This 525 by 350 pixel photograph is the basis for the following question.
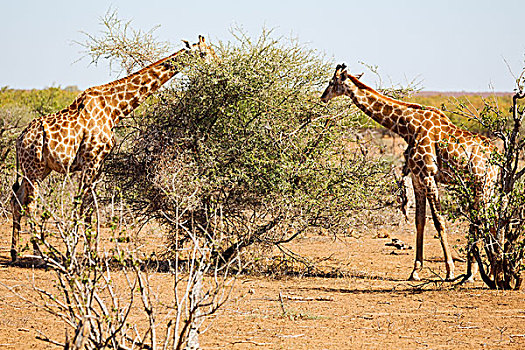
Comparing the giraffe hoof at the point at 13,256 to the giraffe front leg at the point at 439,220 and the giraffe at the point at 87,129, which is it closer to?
the giraffe at the point at 87,129

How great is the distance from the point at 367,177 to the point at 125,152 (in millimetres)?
3350

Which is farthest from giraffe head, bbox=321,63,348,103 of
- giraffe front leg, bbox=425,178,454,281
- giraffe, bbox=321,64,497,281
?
giraffe front leg, bbox=425,178,454,281

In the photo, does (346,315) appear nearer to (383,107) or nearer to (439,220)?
(439,220)

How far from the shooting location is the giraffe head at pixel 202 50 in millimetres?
9019

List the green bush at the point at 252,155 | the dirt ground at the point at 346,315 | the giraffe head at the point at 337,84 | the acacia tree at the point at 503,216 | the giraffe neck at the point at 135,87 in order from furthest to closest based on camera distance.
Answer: the giraffe neck at the point at 135,87 → the giraffe head at the point at 337,84 → the green bush at the point at 252,155 → the acacia tree at the point at 503,216 → the dirt ground at the point at 346,315

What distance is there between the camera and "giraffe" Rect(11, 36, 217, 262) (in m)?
9.16

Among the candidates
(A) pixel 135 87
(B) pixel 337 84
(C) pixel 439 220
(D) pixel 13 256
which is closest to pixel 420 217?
(C) pixel 439 220

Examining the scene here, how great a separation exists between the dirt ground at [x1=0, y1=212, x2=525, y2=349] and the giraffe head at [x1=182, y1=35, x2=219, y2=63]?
2.94 meters

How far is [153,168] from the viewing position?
8812 millimetres

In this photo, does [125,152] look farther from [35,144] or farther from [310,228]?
[310,228]

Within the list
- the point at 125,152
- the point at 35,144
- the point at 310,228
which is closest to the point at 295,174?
the point at 310,228

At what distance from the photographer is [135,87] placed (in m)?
9.55

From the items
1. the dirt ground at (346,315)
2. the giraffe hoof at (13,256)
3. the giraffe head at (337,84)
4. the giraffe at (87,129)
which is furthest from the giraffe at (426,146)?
the giraffe hoof at (13,256)

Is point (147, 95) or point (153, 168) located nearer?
point (153, 168)
